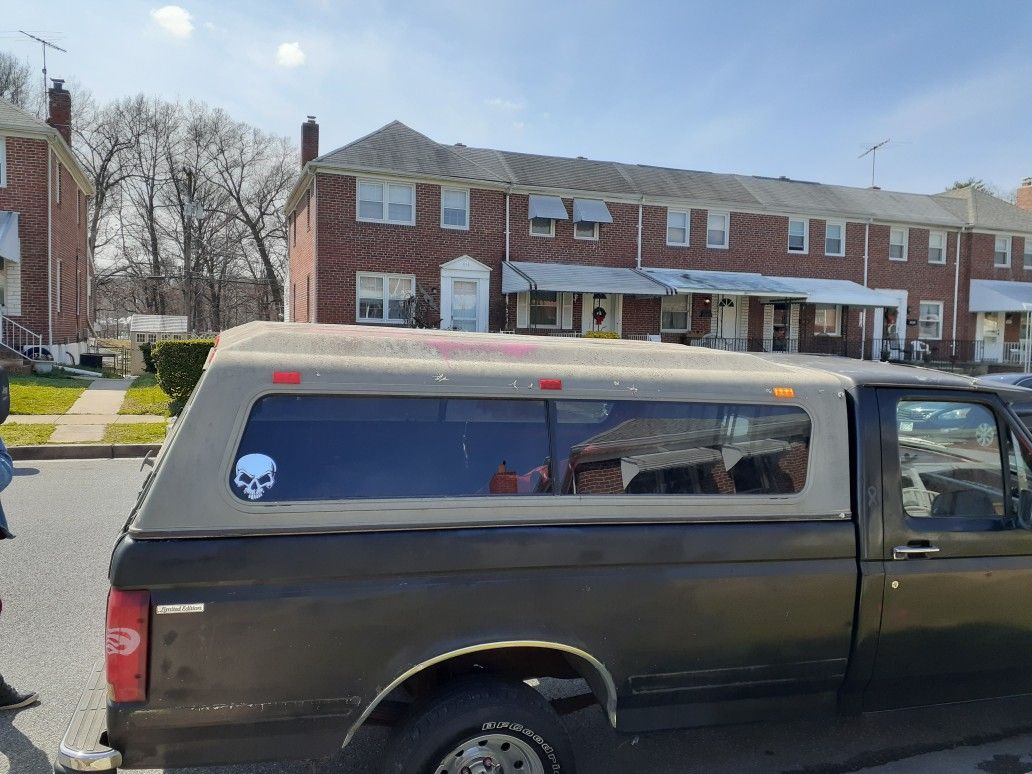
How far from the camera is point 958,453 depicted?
359 centimetres

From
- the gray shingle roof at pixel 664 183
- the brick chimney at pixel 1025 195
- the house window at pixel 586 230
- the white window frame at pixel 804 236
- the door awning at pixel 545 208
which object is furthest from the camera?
the brick chimney at pixel 1025 195

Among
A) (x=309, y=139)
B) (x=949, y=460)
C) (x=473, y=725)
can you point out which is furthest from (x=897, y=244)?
(x=473, y=725)

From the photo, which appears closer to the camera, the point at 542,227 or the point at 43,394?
the point at 43,394

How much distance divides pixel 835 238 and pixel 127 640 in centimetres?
3093

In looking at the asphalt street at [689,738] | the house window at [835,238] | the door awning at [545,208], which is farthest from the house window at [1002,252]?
the asphalt street at [689,738]

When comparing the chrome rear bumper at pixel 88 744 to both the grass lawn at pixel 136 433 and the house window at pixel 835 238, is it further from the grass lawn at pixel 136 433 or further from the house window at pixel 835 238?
the house window at pixel 835 238

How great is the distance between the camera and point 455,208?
24078mm

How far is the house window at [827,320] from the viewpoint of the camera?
Result: 28.6 meters

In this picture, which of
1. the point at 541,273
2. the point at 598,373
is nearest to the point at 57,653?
the point at 598,373

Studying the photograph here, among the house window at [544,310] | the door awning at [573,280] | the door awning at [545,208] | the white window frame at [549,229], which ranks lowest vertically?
the house window at [544,310]

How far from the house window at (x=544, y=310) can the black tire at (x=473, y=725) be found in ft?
72.8

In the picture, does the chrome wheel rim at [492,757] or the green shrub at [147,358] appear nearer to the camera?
the chrome wheel rim at [492,757]

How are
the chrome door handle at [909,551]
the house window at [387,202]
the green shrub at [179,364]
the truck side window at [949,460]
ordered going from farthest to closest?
the house window at [387,202] < the green shrub at [179,364] < the truck side window at [949,460] < the chrome door handle at [909,551]

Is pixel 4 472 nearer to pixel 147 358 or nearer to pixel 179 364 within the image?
pixel 179 364
